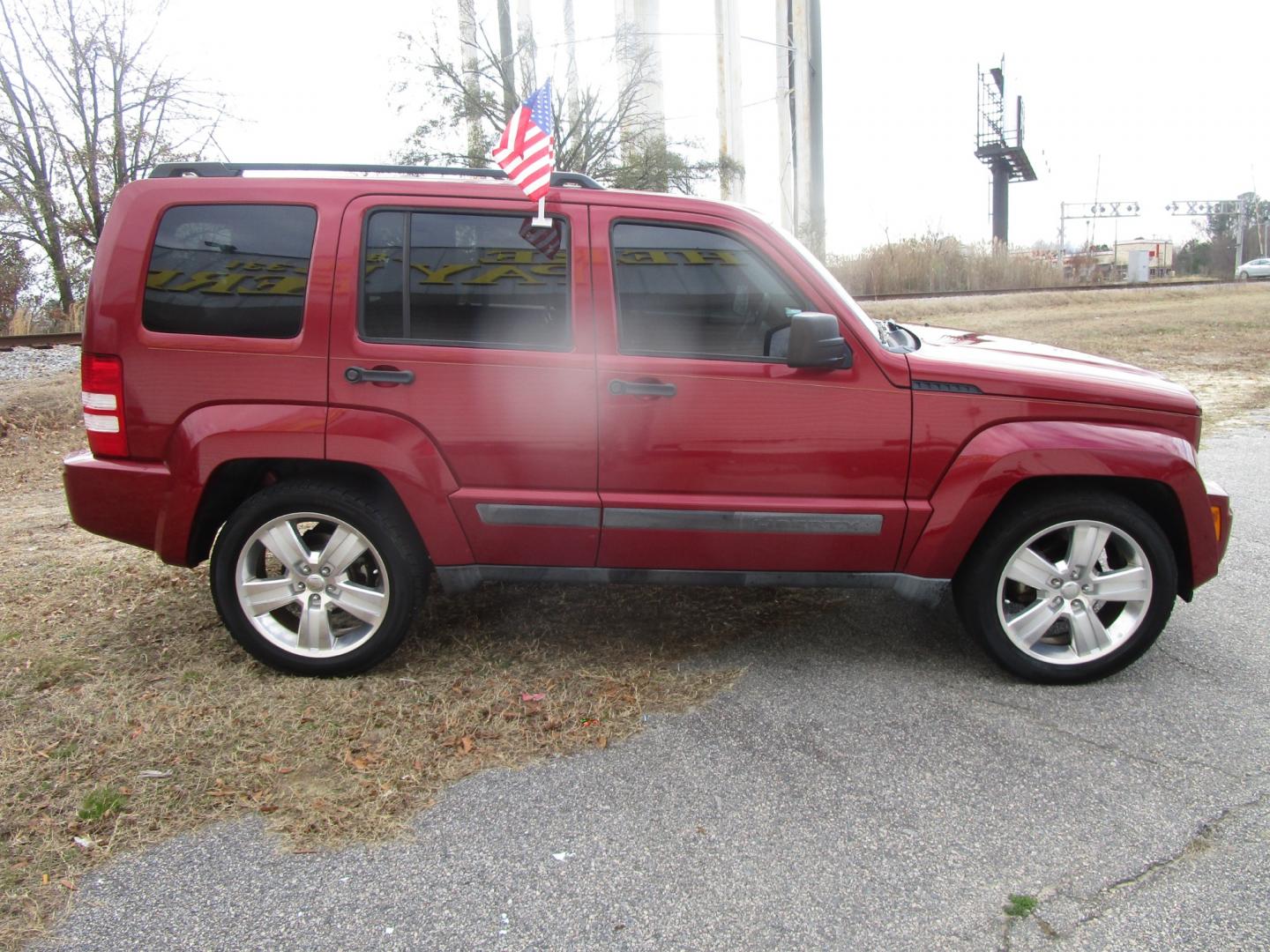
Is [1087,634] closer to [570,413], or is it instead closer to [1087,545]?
A: [1087,545]

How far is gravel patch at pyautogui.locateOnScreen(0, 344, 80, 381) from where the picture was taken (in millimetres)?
10227

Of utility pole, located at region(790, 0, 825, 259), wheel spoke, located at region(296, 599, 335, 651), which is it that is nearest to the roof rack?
wheel spoke, located at region(296, 599, 335, 651)

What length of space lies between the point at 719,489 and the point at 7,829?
2.50 metres

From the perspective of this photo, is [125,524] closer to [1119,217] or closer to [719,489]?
[719,489]

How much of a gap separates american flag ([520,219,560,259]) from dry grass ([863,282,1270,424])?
26.3 feet

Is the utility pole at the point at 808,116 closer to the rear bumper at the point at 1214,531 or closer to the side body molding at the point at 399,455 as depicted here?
the rear bumper at the point at 1214,531

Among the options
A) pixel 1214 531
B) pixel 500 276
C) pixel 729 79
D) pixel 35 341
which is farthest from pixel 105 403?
pixel 729 79

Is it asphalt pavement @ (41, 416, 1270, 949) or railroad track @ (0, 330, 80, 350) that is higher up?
railroad track @ (0, 330, 80, 350)

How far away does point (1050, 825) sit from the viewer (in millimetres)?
2834

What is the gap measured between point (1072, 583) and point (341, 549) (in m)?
2.80

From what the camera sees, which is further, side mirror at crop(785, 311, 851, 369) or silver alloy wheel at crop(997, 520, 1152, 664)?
silver alloy wheel at crop(997, 520, 1152, 664)

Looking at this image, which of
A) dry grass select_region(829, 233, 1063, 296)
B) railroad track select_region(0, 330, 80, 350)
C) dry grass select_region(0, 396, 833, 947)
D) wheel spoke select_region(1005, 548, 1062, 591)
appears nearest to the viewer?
dry grass select_region(0, 396, 833, 947)

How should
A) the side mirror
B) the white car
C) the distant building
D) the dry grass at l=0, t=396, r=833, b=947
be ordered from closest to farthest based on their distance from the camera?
the dry grass at l=0, t=396, r=833, b=947 → the side mirror → the distant building → the white car

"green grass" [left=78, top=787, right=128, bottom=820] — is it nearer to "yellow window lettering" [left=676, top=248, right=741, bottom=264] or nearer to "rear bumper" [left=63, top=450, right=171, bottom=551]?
"rear bumper" [left=63, top=450, right=171, bottom=551]
